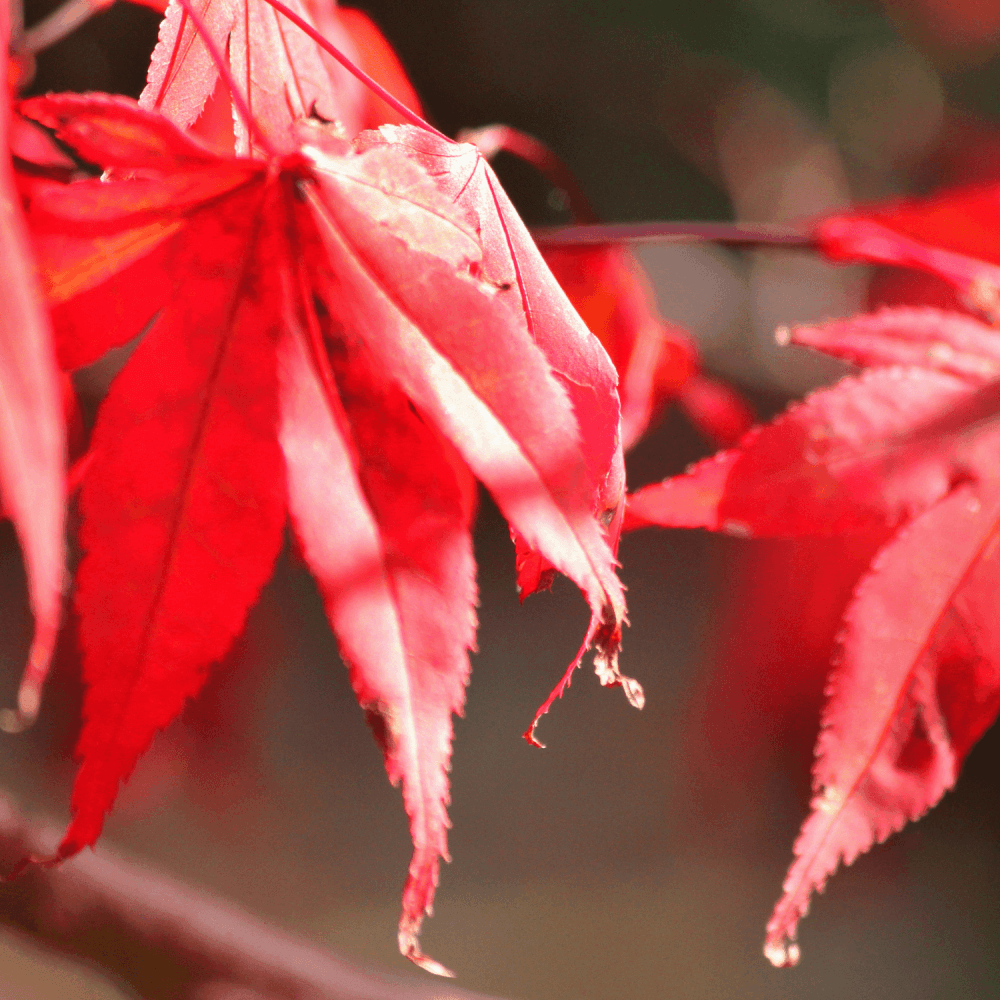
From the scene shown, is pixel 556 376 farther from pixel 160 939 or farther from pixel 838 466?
pixel 160 939

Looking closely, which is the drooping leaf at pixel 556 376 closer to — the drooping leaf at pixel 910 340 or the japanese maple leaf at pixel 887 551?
the japanese maple leaf at pixel 887 551

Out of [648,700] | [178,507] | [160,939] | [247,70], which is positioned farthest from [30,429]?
[648,700]

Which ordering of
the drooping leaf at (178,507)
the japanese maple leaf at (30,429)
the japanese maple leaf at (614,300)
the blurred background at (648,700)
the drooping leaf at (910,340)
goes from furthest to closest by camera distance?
the blurred background at (648,700) → the japanese maple leaf at (614,300) → the drooping leaf at (910,340) → the drooping leaf at (178,507) → the japanese maple leaf at (30,429)

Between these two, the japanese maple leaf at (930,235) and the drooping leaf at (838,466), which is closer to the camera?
the drooping leaf at (838,466)

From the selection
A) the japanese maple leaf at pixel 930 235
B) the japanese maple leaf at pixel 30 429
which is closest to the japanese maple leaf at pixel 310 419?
the japanese maple leaf at pixel 30 429

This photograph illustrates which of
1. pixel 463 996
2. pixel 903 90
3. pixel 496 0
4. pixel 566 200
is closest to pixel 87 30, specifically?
pixel 496 0

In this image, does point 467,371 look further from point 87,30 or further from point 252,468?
point 87,30

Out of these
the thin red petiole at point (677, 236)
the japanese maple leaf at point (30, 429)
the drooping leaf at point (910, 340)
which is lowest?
the drooping leaf at point (910, 340)
